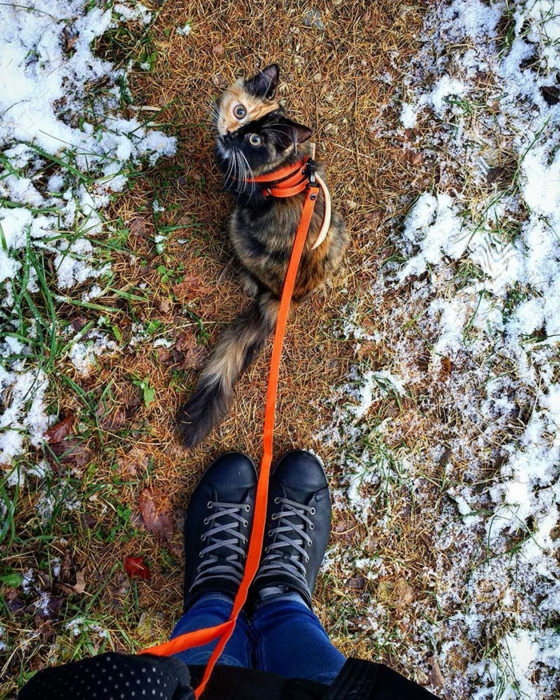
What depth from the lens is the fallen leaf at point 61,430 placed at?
214 cm

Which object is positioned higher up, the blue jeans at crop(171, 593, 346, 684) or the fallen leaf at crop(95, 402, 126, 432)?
the fallen leaf at crop(95, 402, 126, 432)

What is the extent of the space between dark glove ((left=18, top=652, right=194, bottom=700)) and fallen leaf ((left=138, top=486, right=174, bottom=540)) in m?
1.06

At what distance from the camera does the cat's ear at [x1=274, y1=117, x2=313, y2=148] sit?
1.80m

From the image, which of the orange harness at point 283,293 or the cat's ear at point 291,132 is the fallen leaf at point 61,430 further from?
the cat's ear at point 291,132

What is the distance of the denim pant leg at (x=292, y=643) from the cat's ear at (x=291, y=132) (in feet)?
6.31

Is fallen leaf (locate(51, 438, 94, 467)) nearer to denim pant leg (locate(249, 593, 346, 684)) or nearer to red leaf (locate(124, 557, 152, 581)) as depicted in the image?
red leaf (locate(124, 557, 152, 581))

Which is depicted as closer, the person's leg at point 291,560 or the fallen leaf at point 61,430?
the person's leg at point 291,560

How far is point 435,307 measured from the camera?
7.72ft

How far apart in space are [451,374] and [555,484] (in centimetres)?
75

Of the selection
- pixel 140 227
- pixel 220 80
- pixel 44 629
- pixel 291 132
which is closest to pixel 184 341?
pixel 140 227

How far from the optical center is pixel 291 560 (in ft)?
7.20

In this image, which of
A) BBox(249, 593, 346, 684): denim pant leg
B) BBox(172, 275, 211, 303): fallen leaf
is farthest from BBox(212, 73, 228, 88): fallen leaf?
BBox(249, 593, 346, 684): denim pant leg

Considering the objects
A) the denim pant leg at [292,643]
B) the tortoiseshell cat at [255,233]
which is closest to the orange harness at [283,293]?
the tortoiseshell cat at [255,233]

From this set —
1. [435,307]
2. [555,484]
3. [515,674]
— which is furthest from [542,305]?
[515,674]
